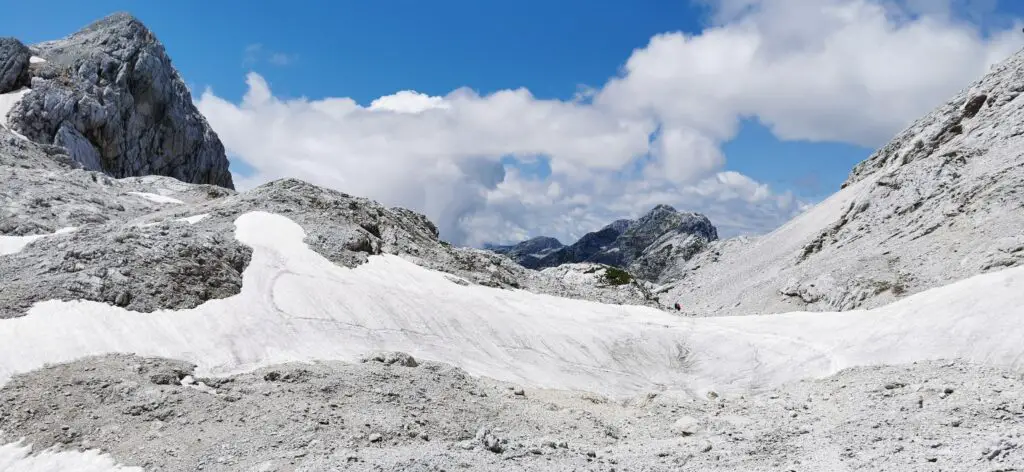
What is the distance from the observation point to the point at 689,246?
Result: 17200 cm

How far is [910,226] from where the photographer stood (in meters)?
58.5

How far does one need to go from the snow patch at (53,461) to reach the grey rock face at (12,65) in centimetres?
12453

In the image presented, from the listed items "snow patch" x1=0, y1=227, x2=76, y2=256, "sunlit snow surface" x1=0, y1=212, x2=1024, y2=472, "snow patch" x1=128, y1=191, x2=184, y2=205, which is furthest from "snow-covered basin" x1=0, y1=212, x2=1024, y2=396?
"snow patch" x1=128, y1=191, x2=184, y2=205

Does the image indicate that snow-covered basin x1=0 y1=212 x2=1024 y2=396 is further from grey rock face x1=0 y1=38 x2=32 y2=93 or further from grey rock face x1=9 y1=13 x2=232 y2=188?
grey rock face x1=0 y1=38 x2=32 y2=93

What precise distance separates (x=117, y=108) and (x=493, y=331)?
12385cm

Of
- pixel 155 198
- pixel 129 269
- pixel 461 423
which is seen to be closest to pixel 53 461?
pixel 461 423

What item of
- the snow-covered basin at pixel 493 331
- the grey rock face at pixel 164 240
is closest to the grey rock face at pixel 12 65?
the grey rock face at pixel 164 240

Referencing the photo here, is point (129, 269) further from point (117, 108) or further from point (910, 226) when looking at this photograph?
point (117, 108)

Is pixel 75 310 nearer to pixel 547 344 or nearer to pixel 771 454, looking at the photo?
pixel 547 344

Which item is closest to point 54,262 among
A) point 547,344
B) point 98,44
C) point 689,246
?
point 547,344

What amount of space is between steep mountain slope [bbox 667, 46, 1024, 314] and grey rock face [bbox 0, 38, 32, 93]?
4740 inches

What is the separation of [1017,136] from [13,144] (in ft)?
334

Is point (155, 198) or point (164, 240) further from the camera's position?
point (155, 198)

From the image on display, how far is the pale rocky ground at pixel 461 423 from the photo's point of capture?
15094 mm
